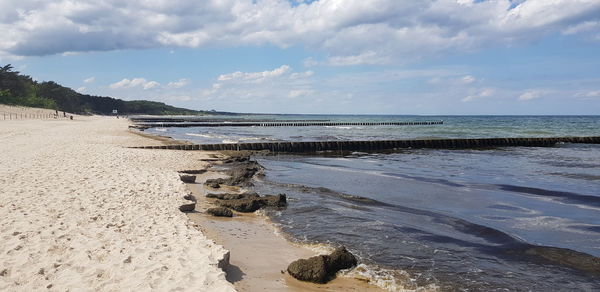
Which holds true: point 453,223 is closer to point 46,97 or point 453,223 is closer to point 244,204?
point 244,204

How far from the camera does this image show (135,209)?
10.1 m

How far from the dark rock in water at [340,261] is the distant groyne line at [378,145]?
22423 millimetres

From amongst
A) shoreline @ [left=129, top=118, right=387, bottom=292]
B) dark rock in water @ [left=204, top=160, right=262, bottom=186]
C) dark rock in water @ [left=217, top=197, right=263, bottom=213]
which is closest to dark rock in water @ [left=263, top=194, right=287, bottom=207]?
dark rock in water @ [left=217, top=197, right=263, bottom=213]

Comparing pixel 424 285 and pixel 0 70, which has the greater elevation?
pixel 0 70

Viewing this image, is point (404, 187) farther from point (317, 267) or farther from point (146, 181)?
point (317, 267)

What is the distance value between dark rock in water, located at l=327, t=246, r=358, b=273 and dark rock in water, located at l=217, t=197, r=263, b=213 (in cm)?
470

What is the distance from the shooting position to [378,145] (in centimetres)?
3678

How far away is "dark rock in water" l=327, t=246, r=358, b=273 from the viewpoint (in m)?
7.34

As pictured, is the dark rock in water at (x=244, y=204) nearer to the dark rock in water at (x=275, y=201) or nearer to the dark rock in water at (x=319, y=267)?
the dark rock in water at (x=275, y=201)

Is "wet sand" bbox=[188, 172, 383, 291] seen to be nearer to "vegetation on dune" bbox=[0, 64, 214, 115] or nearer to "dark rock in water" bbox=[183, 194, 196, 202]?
"dark rock in water" bbox=[183, 194, 196, 202]

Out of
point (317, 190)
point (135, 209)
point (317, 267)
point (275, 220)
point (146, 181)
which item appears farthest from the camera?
point (317, 190)

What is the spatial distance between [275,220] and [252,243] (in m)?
2.26

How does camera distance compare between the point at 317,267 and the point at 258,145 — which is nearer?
the point at 317,267

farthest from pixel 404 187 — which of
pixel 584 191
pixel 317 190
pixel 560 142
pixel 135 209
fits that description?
pixel 560 142
